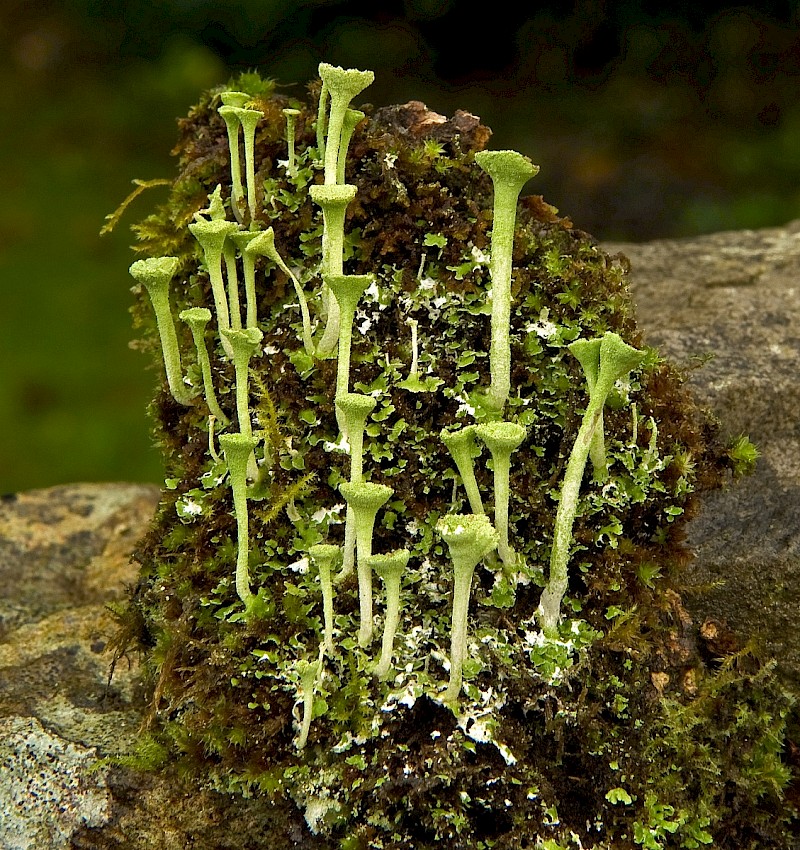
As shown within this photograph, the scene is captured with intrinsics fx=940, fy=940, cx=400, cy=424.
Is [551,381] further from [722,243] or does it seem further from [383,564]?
[722,243]

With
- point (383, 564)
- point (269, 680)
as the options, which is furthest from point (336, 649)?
point (383, 564)

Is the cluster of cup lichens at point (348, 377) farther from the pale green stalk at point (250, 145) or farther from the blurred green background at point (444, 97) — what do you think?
the blurred green background at point (444, 97)

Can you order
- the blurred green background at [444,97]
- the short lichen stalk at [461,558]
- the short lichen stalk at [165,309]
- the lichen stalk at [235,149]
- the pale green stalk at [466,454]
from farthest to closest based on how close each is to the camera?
the blurred green background at [444,97]
the lichen stalk at [235,149]
the short lichen stalk at [165,309]
the pale green stalk at [466,454]
the short lichen stalk at [461,558]

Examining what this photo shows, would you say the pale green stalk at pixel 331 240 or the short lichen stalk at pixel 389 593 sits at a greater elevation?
the pale green stalk at pixel 331 240

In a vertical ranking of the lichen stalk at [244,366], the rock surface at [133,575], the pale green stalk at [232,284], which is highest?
the pale green stalk at [232,284]

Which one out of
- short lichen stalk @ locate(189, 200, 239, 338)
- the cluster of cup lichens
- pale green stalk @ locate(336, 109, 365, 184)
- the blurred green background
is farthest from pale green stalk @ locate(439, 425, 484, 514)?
the blurred green background

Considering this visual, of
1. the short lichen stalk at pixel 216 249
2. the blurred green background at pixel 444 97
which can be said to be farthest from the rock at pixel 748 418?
the blurred green background at pixel 444 97
